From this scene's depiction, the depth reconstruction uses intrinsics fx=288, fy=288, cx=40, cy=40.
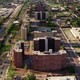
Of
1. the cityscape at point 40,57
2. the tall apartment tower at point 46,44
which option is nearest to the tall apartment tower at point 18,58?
Answer: the cityscape at point 40,57

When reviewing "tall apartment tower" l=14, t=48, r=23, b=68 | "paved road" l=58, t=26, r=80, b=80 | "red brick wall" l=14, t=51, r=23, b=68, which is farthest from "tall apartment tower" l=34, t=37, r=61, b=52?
"red brick wall" l=14, t=51, r=23, b=68

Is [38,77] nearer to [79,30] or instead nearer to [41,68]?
[41,68]

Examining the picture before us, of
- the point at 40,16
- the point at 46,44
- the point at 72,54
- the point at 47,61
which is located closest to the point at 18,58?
the point at 47,61

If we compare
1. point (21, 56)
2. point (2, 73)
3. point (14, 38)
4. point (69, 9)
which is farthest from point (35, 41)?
point (69, 9)

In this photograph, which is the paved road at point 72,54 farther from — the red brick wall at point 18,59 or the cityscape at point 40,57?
the red brick wall at point 18,59

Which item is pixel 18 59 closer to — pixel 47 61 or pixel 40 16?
pixel 47 61

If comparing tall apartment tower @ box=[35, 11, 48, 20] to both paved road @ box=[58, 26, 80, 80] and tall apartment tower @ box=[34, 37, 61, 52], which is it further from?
tall apartment tower @ box=[34, 37, 61, 52]
